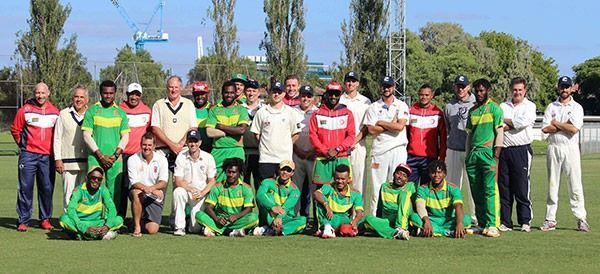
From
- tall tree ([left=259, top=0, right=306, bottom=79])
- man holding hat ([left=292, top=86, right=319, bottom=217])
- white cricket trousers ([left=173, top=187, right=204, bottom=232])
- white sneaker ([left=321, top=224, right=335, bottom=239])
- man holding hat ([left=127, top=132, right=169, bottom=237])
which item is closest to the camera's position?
white sneaker ([left=321, top=224, right=335, bottom=239])

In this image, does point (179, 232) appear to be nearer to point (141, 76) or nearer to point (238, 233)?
point (238, 233)

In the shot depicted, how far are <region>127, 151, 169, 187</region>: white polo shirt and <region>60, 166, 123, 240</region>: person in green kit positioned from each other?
0.41m

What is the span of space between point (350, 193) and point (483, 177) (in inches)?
61.5

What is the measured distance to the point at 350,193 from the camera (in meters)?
9.95

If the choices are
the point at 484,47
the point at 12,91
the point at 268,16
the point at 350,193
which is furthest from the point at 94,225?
the point at 484,47

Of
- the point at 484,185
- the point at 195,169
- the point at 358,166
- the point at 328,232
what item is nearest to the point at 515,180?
the point at 484,185

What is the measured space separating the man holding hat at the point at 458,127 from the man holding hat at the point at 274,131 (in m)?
1.85

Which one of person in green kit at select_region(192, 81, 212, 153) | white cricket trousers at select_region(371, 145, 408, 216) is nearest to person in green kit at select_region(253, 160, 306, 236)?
white cricket trousers at select_region(371, 145, 408, 216)

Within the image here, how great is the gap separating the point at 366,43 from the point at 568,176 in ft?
94.5

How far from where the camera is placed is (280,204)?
994 centimetres

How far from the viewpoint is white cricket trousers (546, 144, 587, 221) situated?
10.6 meters

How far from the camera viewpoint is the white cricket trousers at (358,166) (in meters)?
10.5

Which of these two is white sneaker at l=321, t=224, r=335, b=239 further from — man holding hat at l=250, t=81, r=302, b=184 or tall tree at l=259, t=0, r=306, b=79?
tall tree at l=259, t=0, r=306, b=79

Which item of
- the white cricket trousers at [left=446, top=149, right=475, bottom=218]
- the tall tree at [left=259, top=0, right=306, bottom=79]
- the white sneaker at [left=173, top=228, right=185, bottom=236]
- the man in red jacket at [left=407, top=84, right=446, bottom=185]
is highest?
the tall tree at [left=259, top=0, right=306, bottom=79]
